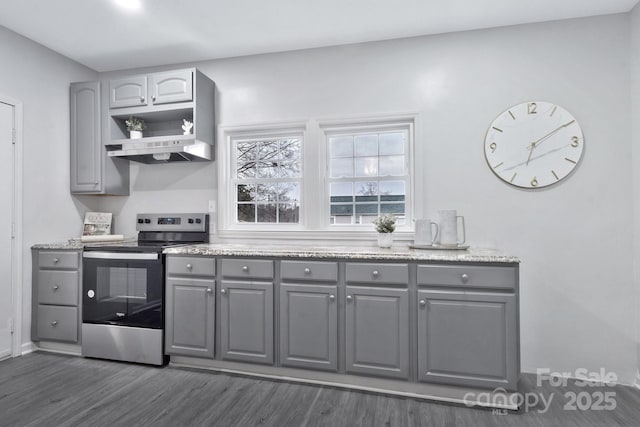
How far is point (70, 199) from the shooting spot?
11.0 feet

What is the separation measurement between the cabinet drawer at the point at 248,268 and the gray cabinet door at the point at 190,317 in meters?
0.17

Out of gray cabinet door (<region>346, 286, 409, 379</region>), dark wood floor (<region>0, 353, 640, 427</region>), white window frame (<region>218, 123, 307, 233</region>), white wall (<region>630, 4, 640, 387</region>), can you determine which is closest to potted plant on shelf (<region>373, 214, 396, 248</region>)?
gray cabinet door (<region>346, 286, 409, 379</region>)

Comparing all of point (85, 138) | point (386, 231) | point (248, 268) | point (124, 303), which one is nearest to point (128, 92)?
point (85, 138)

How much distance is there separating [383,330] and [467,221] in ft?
3.75

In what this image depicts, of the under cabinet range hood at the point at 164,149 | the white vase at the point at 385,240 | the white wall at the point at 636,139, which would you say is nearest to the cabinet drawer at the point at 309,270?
the white vase at the point at 385,240

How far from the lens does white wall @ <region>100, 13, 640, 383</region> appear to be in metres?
2.50

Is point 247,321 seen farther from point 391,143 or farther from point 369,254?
point 391,143

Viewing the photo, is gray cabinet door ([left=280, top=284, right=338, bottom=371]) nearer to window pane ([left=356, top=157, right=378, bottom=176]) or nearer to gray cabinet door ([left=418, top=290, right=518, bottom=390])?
gray cabinet door ([left=418, top=290, right=518, bottom=390])

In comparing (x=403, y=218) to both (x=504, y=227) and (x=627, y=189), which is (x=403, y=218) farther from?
(x=627, y=189)

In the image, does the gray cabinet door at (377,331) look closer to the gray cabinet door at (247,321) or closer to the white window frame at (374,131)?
the gray cabinet door at (247,321)

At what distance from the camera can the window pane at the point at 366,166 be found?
307 centimetres

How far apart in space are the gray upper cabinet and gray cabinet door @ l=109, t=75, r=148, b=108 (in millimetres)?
159

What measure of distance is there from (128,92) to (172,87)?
0.47 m

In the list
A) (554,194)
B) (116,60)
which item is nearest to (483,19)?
(554,194)
